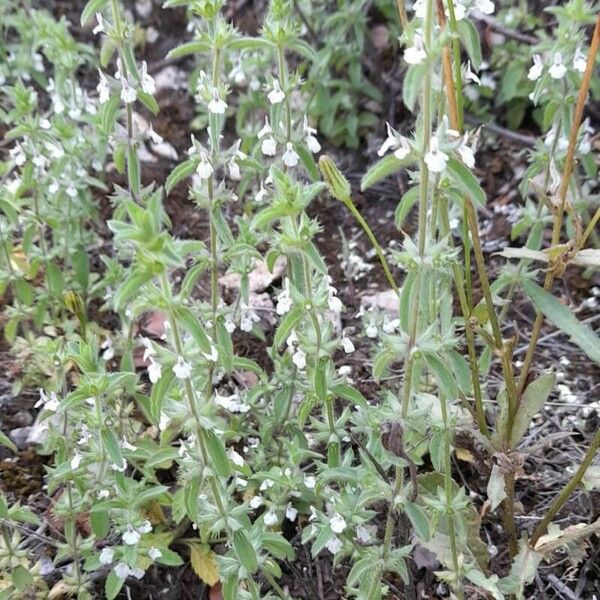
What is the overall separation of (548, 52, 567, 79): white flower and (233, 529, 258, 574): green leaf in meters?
1.56

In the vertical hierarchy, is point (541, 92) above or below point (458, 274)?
above

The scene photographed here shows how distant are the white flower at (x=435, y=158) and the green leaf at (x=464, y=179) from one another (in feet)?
0.26

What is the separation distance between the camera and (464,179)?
5.57ft

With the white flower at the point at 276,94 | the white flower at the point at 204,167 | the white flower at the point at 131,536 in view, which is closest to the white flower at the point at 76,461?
the white flower at the point at 131,536

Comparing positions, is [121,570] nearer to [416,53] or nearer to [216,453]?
[216,453]

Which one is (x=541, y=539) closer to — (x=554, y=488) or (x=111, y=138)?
(x=554, y=488)

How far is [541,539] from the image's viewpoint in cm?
225

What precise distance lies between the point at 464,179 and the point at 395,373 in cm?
144

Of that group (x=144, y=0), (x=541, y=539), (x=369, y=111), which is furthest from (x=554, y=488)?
(x=144, y=0)

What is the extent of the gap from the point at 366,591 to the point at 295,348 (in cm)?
68

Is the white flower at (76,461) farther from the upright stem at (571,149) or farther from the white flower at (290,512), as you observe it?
the upright stem at (571,149)

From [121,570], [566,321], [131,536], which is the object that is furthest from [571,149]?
[121,570]

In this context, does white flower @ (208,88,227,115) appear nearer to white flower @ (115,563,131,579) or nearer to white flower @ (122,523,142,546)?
white flower @ (122,523,142,546)

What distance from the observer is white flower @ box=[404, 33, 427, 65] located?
1.53m
